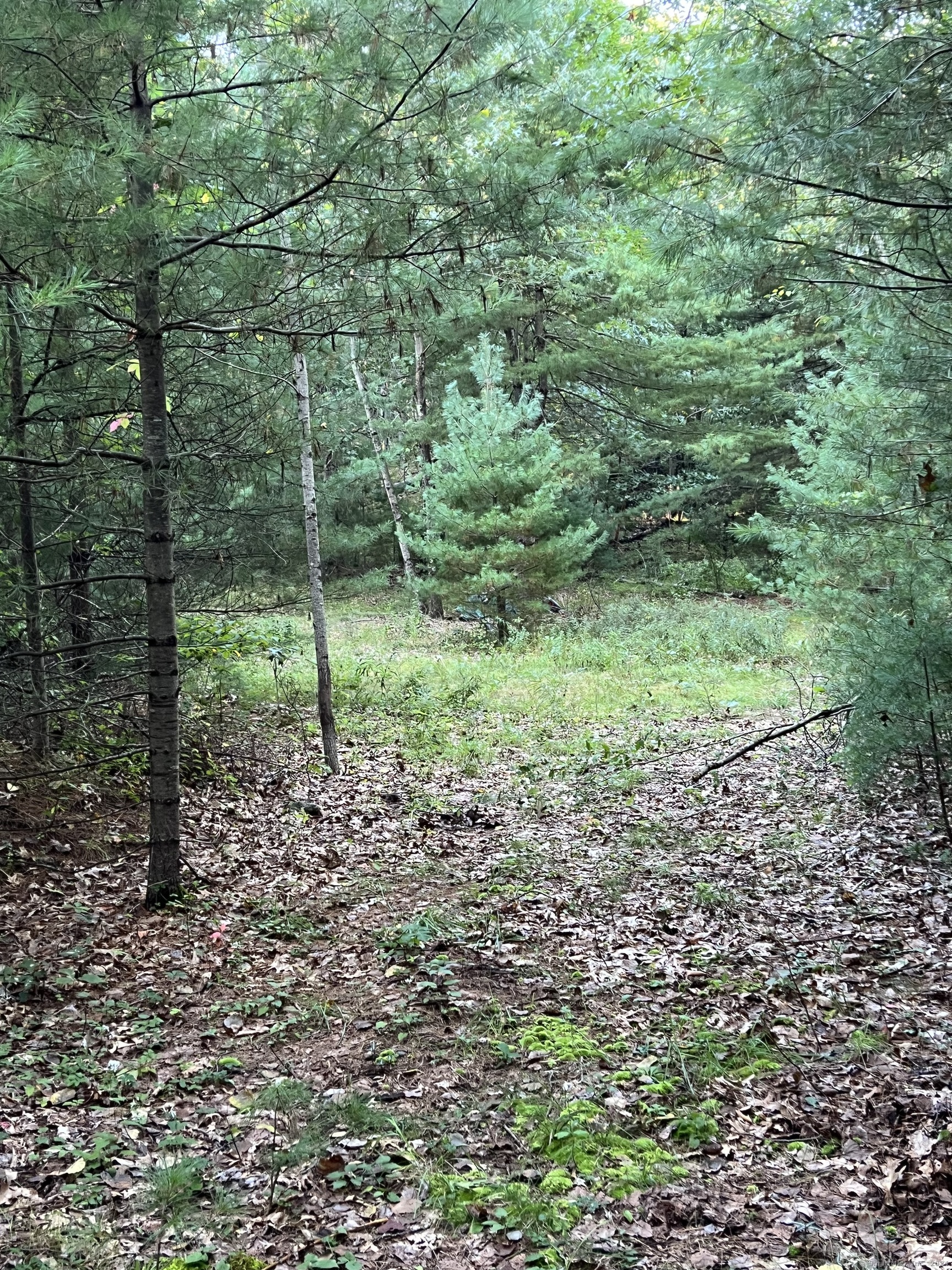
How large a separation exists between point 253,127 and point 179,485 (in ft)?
8.61

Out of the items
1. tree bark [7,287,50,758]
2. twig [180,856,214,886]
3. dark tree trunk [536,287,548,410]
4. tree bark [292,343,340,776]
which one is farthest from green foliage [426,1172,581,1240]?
dark tree trunk [536,287,548,410]

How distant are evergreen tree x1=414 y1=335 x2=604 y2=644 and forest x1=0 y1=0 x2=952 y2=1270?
6966mm

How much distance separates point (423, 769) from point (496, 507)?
318 inches

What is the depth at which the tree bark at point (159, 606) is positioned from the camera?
202 inches

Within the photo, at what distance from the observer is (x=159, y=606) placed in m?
5.31

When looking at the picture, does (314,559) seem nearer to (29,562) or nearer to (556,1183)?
(29,562)

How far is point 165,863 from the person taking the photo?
5551 millimetres

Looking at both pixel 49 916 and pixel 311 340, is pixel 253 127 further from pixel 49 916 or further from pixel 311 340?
pixel 49 916

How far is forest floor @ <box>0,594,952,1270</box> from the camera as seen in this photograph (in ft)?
9.74

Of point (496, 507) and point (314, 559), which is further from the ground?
point (496, 507)

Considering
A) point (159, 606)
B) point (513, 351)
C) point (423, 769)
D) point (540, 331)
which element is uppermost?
point (513, 351)

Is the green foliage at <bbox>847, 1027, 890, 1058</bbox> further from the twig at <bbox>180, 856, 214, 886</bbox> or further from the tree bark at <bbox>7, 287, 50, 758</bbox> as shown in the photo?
the tree bark at <bbox>7, 287, 50, 758</bbox>

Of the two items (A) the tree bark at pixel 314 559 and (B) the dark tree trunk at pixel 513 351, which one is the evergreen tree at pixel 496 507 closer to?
(B) the dark tree trunk at pixel 513 351

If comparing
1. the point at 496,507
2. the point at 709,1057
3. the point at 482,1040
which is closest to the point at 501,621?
the point at 496,507
